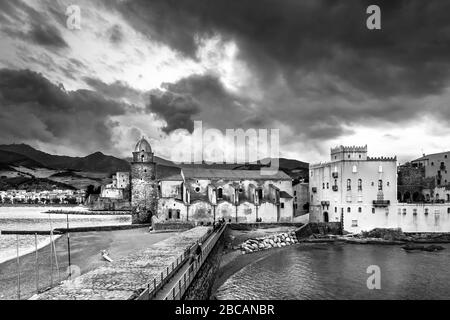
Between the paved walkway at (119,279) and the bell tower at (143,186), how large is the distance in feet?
92.8

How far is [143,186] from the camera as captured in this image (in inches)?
2168

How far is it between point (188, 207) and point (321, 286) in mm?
28420

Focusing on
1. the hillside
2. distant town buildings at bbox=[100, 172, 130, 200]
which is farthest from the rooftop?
the hillside

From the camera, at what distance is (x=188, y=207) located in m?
52.3

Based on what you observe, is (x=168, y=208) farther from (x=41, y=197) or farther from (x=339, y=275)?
(x=41, y=197)

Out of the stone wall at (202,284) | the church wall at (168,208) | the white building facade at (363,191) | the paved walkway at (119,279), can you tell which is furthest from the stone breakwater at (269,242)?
the paved walkway at (119,279)

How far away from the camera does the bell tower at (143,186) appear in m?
54.8

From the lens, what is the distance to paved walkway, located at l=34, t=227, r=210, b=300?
15523 millimetres

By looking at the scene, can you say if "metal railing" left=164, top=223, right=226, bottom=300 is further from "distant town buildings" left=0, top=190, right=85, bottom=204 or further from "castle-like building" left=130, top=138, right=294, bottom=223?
"distant town buildings" left=0, top=190, right=85, bottom=204

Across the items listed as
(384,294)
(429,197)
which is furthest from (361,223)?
(384,294)

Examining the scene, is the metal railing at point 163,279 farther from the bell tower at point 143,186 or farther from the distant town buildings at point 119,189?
the distant town buildings at point 119,189

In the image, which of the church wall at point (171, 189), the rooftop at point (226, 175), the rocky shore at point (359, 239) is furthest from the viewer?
the rooftop at point (226, 175)

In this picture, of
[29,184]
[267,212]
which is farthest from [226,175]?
[29,184]
